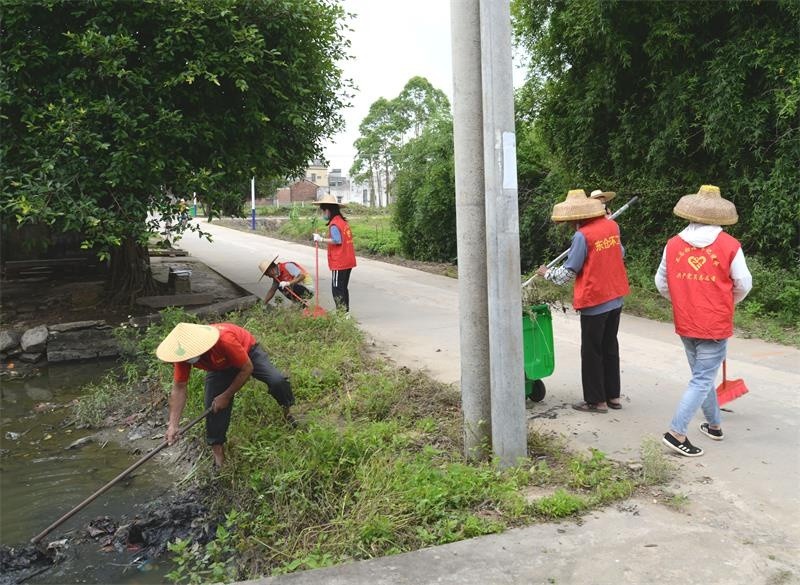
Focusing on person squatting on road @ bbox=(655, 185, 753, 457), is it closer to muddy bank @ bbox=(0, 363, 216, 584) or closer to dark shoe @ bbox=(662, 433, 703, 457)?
dark shoe @ bbox=(662, 433, 703, 457)

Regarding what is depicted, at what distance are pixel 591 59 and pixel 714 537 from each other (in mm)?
9609

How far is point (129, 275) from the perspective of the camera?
11.1 m

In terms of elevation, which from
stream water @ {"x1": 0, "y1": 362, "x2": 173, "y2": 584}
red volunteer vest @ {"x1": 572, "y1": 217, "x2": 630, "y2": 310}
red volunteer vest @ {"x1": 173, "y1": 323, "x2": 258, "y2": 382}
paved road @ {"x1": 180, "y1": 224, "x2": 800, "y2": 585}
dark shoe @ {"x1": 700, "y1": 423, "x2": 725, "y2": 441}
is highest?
red volunteer vest @ {"x1": 572, "y1": 217, "x2": 630, "y2": 310}

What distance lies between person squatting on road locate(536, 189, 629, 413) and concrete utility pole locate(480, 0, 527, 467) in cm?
117

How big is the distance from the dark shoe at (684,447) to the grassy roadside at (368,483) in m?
0.25

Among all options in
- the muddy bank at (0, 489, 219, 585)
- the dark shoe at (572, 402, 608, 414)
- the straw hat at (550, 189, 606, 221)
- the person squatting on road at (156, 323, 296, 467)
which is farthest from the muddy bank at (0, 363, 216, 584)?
the straw hat at (550, 189, 606, 221)

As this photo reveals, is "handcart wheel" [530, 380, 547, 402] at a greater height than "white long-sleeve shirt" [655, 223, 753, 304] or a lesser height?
lesser

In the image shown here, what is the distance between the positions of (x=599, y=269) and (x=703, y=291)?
925mm

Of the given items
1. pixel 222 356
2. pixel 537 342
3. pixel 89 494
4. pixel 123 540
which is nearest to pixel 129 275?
pixel 89 494

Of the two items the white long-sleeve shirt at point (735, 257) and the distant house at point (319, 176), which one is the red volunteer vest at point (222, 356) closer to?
the white long-sleeve shirt at point (735, 257)

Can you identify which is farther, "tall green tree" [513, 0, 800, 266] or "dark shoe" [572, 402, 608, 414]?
"tall green tree" [513, 0, 800, 266]

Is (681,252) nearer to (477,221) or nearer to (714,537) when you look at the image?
(477,221)

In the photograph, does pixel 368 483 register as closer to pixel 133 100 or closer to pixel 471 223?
pixel 471 223

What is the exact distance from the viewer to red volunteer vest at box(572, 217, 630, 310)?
522 cm
